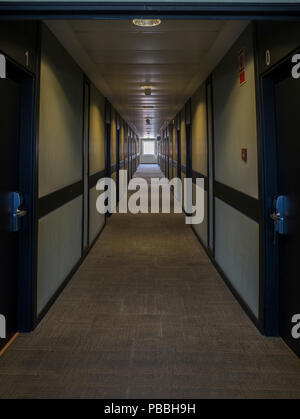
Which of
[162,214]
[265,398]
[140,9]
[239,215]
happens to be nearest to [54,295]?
[239,215]

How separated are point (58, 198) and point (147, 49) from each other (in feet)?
5.63

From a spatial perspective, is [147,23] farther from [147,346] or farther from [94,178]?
[94,178]

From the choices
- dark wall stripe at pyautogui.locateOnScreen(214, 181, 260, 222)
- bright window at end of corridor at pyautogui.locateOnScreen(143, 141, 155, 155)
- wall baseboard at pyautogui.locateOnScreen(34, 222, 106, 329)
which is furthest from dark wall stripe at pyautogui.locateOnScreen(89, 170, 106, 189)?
bright window at end of corridor at pyautogui.locateOnScreen(143, 141, 155, 155)

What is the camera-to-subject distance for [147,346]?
238cm

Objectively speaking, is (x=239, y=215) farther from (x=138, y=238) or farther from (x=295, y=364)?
(x=138, y=238)

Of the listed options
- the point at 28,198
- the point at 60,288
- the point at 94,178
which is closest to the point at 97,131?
the point at 94,178

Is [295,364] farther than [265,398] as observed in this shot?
Yes

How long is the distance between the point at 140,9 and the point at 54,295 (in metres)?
2.42

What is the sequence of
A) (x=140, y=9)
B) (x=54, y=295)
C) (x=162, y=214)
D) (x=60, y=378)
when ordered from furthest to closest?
(x=162, y=214)
(x=54, y=295)
(x=60, y=378)
(x=140, y=9)

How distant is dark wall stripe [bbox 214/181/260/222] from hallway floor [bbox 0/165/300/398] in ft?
2.62

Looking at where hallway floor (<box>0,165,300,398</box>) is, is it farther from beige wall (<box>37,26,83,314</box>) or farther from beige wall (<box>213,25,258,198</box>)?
beige wall (<box>213,25,258,198</box>)

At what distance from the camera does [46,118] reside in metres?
2.85
